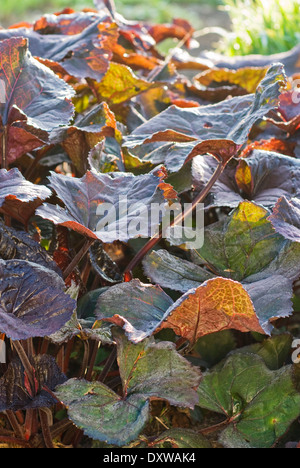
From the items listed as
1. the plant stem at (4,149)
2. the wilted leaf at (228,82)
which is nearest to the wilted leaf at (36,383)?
the plant stem at (4,149)

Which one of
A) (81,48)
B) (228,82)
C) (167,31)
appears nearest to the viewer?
(81,48)

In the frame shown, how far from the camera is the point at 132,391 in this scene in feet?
2.64

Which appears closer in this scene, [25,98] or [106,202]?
[106,202]

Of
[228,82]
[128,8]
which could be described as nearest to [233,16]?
[128,8]

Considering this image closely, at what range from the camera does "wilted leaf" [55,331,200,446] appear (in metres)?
0.74

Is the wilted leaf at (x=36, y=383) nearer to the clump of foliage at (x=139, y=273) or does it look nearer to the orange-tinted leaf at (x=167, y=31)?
the clump of foliage at (x=139, y=273)

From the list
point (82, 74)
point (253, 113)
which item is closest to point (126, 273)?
point (253, 113)

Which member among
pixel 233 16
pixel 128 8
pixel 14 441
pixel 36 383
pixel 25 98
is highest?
pixel 25 98

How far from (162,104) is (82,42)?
0.83 ft

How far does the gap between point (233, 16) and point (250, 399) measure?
13.9 ft

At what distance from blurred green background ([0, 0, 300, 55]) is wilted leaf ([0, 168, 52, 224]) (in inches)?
110

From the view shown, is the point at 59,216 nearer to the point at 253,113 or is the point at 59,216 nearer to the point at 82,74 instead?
the point at 253,113

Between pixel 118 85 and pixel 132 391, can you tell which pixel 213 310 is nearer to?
pixel 132 391

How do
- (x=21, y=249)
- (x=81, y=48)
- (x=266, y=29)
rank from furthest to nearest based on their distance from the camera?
(x=266, y=29) → (x=81, y=48) → (x=21, y=249)
